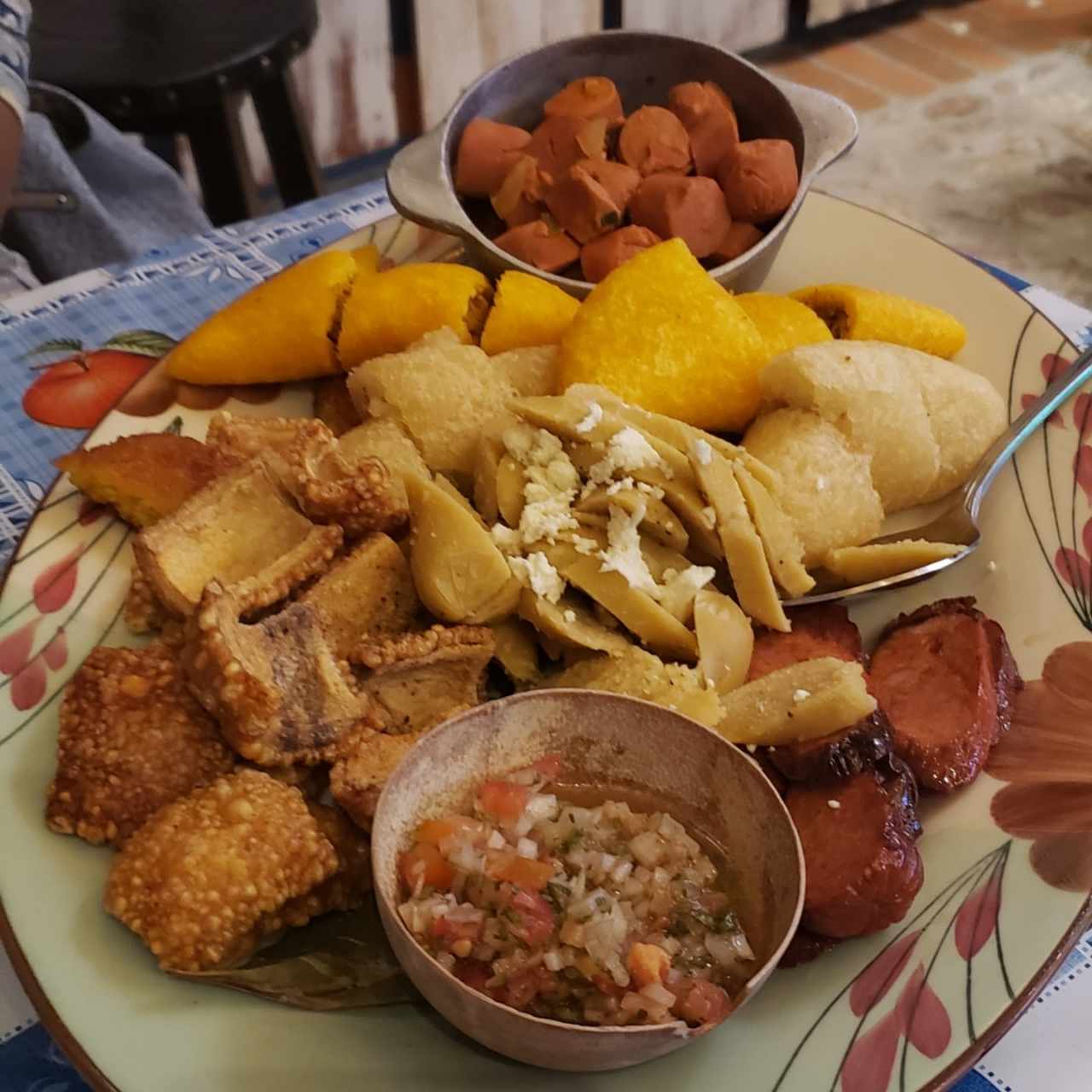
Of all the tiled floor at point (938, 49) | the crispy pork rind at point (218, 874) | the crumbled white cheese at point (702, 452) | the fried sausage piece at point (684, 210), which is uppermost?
the fried sausage piece at point (684, 210)

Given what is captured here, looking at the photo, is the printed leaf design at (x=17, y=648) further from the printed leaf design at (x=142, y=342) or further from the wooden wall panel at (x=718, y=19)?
the wooden wall panel at (x=718, y=19)

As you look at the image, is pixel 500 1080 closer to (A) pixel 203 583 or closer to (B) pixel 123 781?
(B) pixel 123 781

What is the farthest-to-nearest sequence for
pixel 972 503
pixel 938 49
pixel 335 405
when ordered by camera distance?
pixel 938 49 → pixel 335 405 → pixel 972 503

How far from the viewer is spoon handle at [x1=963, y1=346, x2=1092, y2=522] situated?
4.86 ft

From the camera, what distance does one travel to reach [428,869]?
38.9 inches

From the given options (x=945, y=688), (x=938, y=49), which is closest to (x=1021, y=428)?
(x=945, y=688)

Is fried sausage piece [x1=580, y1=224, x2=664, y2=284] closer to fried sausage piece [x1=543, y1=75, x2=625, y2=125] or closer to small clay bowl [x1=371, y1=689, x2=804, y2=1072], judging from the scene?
fried sausage piece [x1=543, y1=75, x2=625, y2=125]

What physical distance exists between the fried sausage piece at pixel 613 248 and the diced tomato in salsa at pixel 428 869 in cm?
94

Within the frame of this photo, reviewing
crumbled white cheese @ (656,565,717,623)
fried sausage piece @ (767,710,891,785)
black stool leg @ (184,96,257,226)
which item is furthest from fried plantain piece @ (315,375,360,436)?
black stool leg @ (184,96,257,226)

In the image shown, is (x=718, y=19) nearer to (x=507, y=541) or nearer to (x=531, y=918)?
(x=507, y=541)

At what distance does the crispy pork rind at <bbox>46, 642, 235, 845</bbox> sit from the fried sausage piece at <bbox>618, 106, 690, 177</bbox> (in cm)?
104

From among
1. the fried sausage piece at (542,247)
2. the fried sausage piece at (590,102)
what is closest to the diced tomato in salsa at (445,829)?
the fried sausage piece at (542,247)

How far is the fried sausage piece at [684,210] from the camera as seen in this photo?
165cm

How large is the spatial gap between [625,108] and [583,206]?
0.38m
